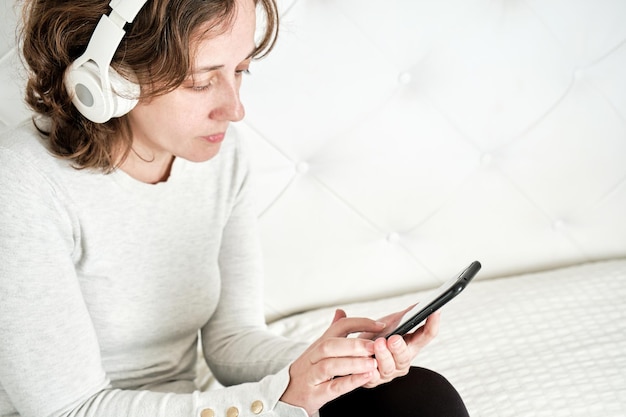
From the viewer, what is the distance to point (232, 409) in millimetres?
854

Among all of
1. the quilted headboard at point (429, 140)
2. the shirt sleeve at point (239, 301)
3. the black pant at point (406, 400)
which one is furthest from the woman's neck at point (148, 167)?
the black pant at point (406, 400)

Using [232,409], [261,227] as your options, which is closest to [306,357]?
[232,409]

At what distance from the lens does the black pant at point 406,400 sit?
0.85m

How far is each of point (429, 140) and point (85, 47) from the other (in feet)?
2.07

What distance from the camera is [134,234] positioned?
945mm

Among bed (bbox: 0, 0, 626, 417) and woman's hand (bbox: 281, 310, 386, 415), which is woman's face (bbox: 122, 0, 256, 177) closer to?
bed (bbox: 0, 0, 626, 417)

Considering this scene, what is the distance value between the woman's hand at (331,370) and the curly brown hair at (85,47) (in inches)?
13.0

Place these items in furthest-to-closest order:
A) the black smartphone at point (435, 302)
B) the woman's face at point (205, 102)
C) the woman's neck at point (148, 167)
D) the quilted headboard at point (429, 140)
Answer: the quilted headboard at point (429, 140)
the woman's neck at point (148, 167)
the woman's face at point (205, 102)
the black smartphone at point (435, 302)

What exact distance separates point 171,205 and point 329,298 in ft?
1.57

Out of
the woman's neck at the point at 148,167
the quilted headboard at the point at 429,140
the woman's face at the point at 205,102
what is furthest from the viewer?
the quilted headboard at the point at 429,140

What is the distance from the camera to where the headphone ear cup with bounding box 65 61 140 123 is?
774mm

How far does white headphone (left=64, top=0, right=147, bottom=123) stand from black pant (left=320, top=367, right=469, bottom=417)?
1.40ft

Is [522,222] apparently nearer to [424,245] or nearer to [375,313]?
[424,245]

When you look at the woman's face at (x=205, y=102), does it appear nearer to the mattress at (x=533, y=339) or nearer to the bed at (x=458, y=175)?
the bed at (x=458, y=175)
